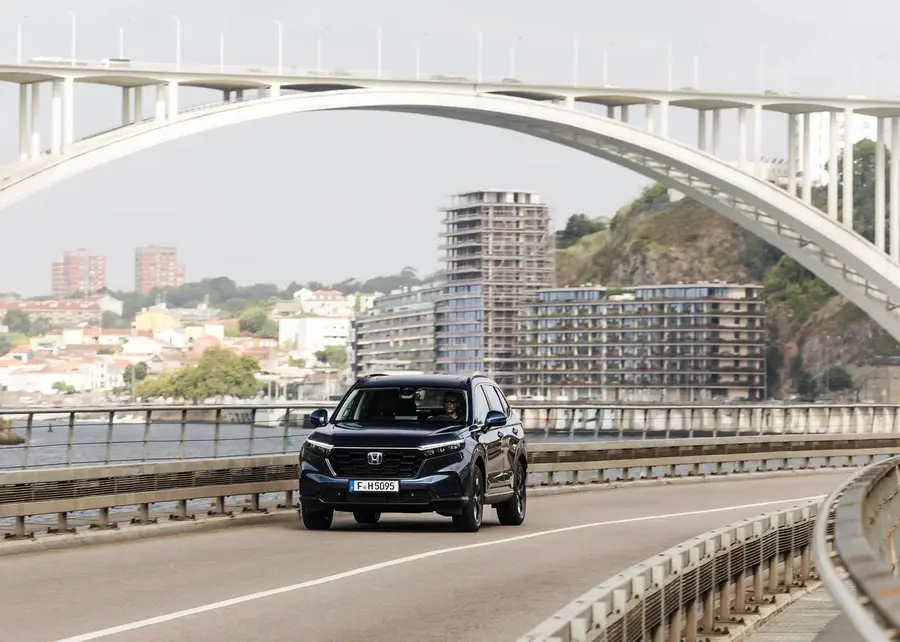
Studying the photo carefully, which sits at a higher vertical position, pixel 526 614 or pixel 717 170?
pixel 717 170

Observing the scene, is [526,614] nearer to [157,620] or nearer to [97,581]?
[157,620]

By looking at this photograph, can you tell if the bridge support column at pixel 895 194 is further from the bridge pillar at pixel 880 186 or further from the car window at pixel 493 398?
the car window at pixel 493 398

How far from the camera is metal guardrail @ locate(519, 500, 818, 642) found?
26.0 feet

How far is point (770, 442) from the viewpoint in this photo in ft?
133

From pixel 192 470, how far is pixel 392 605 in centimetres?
787

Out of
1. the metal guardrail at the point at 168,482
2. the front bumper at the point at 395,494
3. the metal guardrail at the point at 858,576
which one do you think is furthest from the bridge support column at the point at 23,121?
the metal guardrail at the point at 858,576

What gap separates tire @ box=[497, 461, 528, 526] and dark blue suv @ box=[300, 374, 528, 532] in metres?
0.41

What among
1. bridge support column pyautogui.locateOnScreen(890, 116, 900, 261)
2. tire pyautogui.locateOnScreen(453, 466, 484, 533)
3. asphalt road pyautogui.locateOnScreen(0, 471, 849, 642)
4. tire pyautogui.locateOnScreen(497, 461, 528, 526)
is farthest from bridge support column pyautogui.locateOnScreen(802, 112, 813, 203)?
tire pyautogui.locateOnScreen(453, 466, 484, 533)

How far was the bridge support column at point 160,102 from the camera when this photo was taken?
219 feet

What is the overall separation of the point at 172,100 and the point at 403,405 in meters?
48.3

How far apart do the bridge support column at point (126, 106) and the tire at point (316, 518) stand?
48.9 metres

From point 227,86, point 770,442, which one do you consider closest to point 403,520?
point 770,442

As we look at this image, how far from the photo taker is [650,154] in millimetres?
79125

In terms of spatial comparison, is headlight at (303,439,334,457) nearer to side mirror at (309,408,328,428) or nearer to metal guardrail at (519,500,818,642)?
side mirror at (309,408,328,428)
